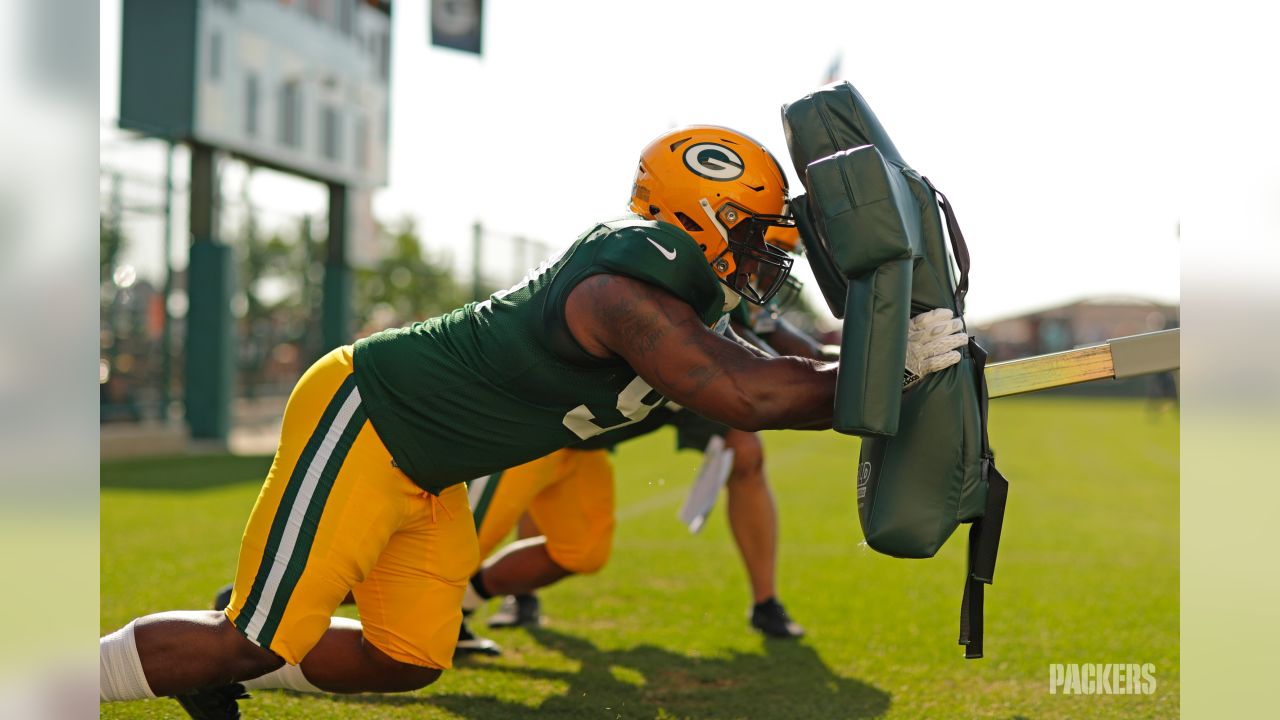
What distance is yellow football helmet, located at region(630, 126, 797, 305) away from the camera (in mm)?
2957

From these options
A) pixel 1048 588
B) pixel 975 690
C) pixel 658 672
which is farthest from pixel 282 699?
pixel 1048 588

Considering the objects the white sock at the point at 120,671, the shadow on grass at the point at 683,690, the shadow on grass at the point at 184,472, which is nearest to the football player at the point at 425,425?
the white sock at the point at 120,671

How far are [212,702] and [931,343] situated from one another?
219 centimetres

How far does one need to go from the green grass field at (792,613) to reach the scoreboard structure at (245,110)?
4762mm

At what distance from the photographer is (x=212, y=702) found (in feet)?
10.1

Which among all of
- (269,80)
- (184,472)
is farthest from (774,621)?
(269,80)

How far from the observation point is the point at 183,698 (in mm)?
3043

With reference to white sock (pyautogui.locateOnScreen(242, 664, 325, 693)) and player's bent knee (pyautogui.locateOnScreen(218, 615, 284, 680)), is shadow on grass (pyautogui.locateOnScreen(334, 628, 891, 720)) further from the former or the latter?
player's bent knee (pyautogui.locateOnScreen(218, 615, 284, 680))

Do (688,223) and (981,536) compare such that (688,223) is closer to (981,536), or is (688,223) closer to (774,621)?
(981,536)

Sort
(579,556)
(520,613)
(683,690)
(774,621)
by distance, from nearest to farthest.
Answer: (683,690) < (579,556) < (774,621) < (520,613)

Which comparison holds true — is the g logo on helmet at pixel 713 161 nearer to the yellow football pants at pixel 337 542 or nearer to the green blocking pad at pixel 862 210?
the green blocking pad at pixel 862 210

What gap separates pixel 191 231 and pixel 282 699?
11.8 meters

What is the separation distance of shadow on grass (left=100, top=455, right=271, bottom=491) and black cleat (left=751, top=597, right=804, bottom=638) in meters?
6.67
